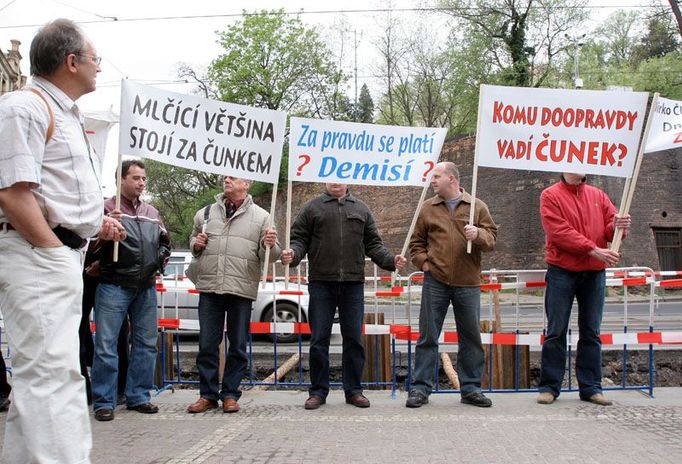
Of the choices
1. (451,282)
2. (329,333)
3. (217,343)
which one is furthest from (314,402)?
(451,282)

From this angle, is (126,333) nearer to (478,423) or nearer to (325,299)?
(325,299)

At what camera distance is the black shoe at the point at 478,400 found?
582cm

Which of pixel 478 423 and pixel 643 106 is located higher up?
pixel 643 106

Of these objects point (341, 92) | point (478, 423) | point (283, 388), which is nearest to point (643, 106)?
point (478, 423)

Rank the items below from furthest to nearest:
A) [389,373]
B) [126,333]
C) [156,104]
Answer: [389,373], [126,333], [156,104]

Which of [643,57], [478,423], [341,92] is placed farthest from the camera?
[643,57]

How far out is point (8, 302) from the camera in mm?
2791

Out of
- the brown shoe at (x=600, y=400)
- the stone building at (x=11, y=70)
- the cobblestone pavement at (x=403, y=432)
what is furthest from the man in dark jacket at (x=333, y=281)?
the stone building at (x=11, y=70)

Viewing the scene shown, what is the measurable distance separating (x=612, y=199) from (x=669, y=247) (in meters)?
3.54

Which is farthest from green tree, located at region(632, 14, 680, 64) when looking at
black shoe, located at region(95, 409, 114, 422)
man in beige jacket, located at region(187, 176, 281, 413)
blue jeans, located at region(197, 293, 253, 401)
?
black shoe, located at region(95, 409, 114, 422)

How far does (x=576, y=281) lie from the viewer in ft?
19.6

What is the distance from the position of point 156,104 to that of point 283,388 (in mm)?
3717

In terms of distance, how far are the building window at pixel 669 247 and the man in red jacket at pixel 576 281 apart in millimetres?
24203

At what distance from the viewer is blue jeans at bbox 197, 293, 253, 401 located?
5832mm
